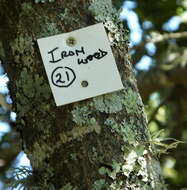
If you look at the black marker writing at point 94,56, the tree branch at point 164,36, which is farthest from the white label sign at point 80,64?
the tree branch at point 164,36

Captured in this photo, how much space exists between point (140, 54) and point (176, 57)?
42cm

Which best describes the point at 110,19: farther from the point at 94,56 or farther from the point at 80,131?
the point at 80,131

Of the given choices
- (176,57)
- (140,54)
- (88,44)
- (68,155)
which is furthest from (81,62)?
(176,57)

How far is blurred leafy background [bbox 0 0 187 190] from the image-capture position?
7.80 feet

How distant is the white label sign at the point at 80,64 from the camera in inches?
43.1

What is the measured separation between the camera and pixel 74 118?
107 cm

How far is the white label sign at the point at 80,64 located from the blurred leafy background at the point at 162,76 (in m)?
0.92

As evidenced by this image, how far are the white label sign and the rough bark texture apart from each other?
16mm

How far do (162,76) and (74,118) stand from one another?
1.77m

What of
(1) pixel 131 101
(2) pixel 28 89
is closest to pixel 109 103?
(1) pixel 131 101

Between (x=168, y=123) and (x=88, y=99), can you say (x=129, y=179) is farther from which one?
(x=168, y=123)

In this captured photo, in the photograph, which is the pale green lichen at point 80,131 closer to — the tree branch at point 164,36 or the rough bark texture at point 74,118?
the rough bark texture at point 74,118

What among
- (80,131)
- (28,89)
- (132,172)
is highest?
(28,89)

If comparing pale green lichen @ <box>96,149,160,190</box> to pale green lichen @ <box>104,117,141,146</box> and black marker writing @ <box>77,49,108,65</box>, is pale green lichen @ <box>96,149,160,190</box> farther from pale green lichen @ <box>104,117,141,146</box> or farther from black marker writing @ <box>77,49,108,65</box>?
black marker writing @ <box>77,49,108,65</box>
